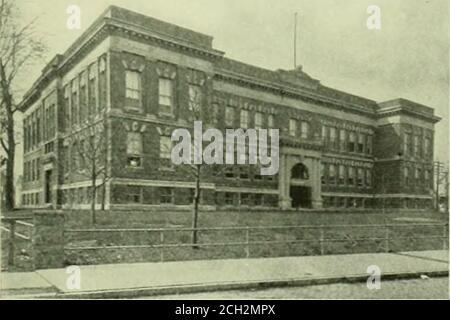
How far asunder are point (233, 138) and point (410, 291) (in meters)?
24.8

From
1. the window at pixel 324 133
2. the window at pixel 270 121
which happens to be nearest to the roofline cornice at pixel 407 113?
the window at pixel 324 133

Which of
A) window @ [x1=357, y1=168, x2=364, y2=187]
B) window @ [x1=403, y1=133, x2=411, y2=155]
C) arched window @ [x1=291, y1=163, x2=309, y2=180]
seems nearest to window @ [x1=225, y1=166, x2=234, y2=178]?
arched window @ [x1=291, y1=163, x2=309, y2=180]

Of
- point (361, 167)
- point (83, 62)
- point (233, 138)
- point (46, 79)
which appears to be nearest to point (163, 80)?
point (83, 62)

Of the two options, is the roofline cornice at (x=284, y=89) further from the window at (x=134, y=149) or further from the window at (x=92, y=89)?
the window at (x=92, y=89)

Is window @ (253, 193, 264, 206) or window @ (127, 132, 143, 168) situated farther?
window @ (253, 193, 264, 206)

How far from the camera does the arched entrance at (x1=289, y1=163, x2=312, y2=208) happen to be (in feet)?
135

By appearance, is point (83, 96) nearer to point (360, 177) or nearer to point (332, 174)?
point (332, 174)

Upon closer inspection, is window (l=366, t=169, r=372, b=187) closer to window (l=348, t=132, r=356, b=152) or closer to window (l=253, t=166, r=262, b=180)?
window (l=348, t=132, r=356, b=152)

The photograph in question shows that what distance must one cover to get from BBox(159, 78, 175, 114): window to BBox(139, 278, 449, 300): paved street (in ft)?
67.8

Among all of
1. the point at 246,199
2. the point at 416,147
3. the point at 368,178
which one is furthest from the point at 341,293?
the point at 368,178

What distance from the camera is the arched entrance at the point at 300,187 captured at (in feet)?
135

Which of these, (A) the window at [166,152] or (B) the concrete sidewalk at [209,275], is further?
(A) the window at [166,152]

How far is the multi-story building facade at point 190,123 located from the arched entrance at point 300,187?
0.09 m

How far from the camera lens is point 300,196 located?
41781 millimetres
